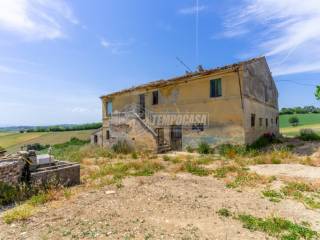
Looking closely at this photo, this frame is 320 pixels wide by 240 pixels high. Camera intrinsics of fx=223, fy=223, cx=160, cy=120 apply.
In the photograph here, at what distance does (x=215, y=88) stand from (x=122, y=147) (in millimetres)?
8766

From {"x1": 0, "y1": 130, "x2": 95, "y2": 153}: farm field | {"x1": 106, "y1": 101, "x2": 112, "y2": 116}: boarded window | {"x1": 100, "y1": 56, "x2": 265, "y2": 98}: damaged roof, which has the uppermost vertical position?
{"x1": 100, "y1": 56, "x2": 265, "y2": 98}: damaged roof

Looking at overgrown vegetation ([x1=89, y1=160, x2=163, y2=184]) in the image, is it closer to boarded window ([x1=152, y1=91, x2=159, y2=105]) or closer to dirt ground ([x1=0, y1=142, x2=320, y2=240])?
dirt ground ([x1=0, y1=142, x2=320, y2=240])

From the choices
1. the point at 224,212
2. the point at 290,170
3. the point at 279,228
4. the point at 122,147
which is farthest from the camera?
the point at 122,147

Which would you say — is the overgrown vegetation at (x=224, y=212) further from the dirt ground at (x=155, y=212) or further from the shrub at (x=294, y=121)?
the shrub at (x=294, y=121)

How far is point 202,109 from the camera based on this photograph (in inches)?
637

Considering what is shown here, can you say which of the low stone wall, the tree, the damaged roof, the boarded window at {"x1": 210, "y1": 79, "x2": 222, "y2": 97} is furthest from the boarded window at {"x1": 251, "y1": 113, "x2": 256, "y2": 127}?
the tree

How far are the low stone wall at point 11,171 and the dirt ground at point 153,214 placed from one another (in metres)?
1.93

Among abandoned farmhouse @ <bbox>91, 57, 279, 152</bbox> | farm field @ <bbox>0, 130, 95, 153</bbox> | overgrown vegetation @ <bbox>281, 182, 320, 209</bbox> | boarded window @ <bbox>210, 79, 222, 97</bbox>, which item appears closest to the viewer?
overgrown vegetation @ <bbox>281, 182, 320, 209</bbox>

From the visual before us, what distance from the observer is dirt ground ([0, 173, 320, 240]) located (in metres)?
4.42

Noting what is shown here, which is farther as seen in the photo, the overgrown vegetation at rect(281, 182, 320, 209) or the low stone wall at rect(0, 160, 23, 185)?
the low stone wall at rect(0, 160, 23, 185)

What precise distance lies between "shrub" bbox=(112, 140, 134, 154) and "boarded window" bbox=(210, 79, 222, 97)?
7750mm

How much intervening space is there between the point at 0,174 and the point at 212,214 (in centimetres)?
→ 630

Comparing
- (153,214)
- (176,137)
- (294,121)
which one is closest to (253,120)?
(176,137)

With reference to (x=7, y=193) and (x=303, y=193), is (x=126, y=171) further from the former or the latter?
(x=303, y=193)
